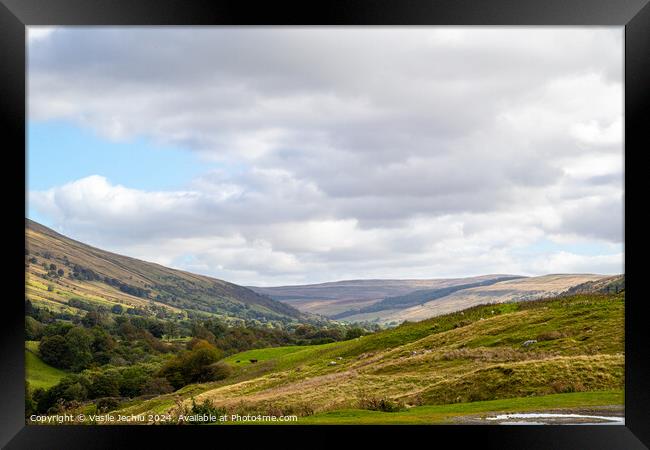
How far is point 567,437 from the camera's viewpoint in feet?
17.5

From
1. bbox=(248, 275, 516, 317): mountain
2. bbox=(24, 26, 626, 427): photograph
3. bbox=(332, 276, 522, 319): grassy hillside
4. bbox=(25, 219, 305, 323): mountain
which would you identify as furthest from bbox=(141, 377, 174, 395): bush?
bbox=(248, 275, 516, 317): mountain

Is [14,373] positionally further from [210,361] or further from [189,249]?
[189,249]

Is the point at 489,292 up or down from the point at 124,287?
up

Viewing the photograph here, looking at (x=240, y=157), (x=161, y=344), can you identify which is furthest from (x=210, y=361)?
(x=240, y=157)

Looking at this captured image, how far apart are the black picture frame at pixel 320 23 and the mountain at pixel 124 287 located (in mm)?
35220

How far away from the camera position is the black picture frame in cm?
523

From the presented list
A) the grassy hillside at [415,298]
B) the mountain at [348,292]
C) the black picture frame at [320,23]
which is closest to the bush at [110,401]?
the black picture frame at [320,23]

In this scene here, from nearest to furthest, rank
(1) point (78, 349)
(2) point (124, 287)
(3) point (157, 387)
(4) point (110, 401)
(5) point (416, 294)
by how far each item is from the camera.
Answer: (3) point (157, 387) → (4) point (110, 401) → (1) point (78, 349) → (5) point (416, 294) → (2) point (124, 287)

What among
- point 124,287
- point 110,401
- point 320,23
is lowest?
point 110,401

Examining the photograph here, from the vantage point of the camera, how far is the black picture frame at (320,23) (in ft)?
17.1

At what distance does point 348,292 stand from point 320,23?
43.2 meters

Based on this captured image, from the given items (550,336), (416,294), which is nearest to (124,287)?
(416,294)

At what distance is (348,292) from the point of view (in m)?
48.1

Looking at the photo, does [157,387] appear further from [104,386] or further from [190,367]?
[104,386]
